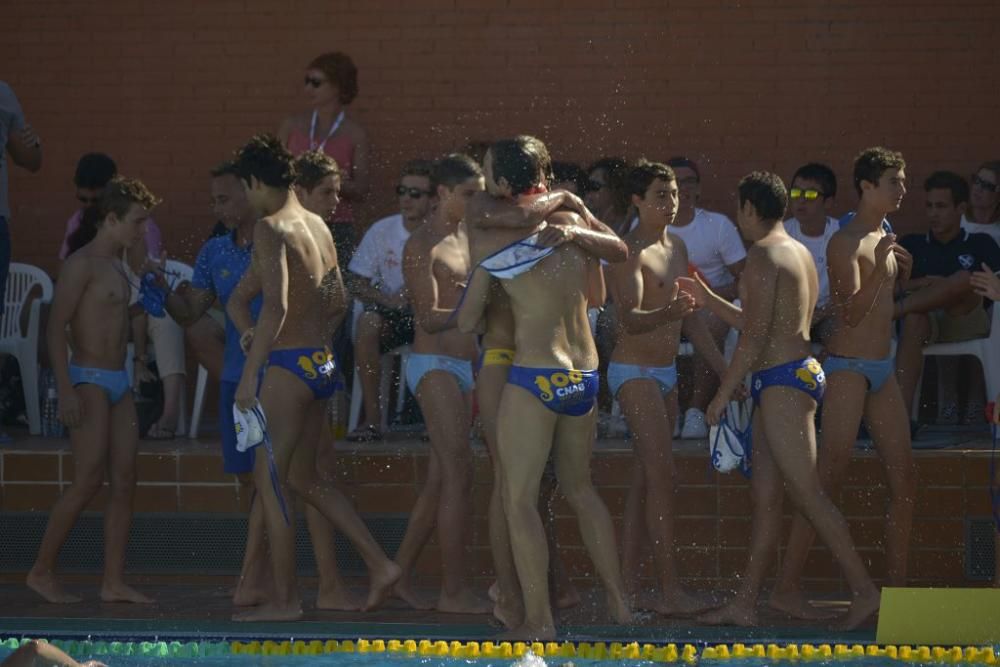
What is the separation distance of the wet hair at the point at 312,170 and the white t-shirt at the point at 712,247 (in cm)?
227

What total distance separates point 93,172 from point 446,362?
3.02 meters

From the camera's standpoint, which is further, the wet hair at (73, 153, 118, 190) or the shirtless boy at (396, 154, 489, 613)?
the wet hair at (73, 153, 118, 190)

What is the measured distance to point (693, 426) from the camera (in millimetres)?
9578

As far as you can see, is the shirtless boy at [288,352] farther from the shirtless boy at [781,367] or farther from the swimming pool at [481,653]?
the shirtless boy at [781,367]

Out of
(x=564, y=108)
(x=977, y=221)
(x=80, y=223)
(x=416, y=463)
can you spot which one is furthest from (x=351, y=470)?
(x=977, y=221)

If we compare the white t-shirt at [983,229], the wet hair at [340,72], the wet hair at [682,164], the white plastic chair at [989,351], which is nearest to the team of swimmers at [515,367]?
the white plastic chair at [989,351]

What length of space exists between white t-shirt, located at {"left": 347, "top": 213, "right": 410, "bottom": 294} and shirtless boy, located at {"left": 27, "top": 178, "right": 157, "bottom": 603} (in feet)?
6.09

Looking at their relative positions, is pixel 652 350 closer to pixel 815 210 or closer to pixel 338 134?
pixel 815 210

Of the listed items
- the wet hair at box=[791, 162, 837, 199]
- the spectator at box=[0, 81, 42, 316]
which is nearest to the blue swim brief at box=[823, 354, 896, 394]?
the wet hair at box=[791, 162, 837, 199]

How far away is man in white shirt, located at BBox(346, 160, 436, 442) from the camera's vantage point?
9.86 metres

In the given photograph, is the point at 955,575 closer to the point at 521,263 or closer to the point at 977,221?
the point at 977,221

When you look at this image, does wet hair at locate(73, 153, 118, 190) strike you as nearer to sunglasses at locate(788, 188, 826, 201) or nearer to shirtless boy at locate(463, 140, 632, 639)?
shirtless boy at locate(463, 140, 632, 639)

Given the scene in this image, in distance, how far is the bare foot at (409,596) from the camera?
332 inches

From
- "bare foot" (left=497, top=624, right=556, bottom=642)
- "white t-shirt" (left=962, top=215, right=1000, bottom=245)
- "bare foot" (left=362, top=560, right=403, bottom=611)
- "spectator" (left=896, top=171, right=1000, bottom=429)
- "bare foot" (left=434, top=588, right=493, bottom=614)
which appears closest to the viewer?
"bare foot" (left=497, top=624, right=556, bottom=642)
